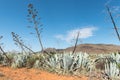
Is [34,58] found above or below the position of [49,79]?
above

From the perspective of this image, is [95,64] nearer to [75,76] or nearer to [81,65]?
[81,65]

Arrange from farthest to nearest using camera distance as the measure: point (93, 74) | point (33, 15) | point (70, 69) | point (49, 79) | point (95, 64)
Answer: point (33, 15), point (95, 64), point (70, 69), point (93, 74), point (49, 79)

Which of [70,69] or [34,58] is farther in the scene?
[34,58]

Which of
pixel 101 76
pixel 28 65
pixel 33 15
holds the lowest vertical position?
pixel 101 76

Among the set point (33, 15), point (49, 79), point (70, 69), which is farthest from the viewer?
point (33, 15)

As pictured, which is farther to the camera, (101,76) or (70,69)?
(70,69)

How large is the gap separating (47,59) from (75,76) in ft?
8.59

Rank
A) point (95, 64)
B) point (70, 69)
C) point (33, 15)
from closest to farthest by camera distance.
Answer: point (70, 69), point (95, 64), point (33, 15)

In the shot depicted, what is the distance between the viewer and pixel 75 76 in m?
8.42

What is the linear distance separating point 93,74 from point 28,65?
397cm

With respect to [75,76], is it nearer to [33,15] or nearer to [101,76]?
[101,76]

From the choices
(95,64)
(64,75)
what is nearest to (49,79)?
(64,75)

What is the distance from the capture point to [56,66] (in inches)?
376

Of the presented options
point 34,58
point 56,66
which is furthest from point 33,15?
point 56,66
